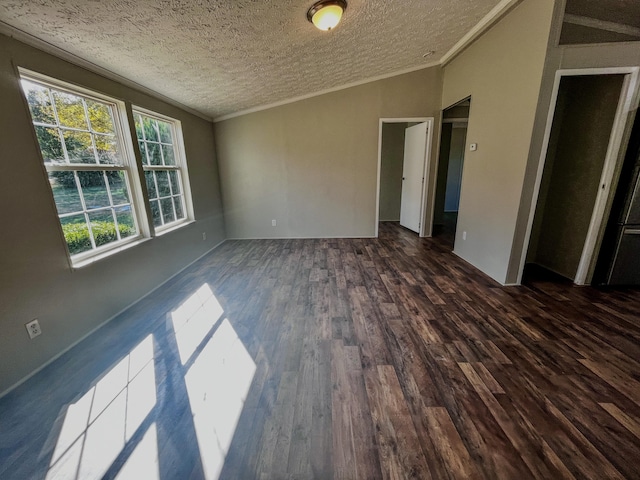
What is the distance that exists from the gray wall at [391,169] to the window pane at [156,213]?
176 inches

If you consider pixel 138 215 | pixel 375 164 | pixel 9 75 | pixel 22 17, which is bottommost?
pixel 138 215

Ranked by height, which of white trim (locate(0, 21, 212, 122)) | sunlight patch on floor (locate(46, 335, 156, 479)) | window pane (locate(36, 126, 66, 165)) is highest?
white trim (locate(0, 21, 212, 122))

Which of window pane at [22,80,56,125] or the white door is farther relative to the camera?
the white door

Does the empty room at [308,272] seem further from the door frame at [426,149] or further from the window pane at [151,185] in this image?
the door frame at [426,149]

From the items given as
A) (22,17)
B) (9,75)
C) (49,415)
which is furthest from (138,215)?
(49,415)

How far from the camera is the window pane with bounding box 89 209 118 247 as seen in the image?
229 centimetres

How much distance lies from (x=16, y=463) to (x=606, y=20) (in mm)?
4873

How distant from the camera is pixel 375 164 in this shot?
179 inches

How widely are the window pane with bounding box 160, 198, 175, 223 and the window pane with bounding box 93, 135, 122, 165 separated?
2.68ft

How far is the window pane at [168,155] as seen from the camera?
11.1 ft

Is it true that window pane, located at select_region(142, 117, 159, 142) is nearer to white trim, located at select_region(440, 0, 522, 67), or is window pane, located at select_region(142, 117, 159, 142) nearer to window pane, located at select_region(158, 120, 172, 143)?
window pane, located at select_region(158, 120, 172, 143)

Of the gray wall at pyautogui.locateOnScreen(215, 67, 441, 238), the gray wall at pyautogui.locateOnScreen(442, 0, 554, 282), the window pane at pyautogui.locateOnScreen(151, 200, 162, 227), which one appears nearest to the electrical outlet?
the window pane at pyautogui.locateOnScreen(151, 200, 162, 227)

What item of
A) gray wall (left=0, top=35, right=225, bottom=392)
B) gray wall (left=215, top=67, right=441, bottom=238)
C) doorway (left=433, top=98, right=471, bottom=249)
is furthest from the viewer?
doorway (left=433, top=98, right=471, bottom=249)

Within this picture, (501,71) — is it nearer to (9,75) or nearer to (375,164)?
(375,164)
